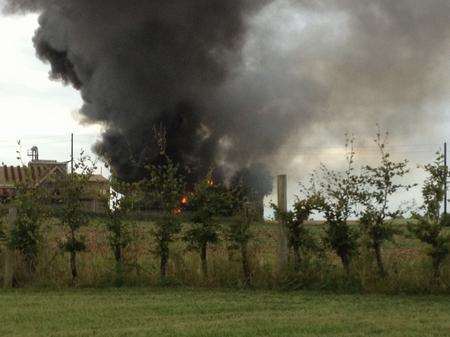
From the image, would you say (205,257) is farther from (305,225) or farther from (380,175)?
(380,175)

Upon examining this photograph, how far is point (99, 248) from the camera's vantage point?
14594 mm

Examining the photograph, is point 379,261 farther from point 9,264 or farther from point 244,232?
point 9,264

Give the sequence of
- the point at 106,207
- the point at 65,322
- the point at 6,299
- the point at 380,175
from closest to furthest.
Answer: the point at 65,322 < the point at 6,299 < the point at 380,175 < the point at 106,207

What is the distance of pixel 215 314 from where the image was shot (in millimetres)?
9906

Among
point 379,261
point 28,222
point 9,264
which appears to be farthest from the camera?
point 28,222

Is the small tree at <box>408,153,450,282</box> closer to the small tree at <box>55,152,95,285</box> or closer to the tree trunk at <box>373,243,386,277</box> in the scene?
the tree trunk at <box>373,243,386,277</box>

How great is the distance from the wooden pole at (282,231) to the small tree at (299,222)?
0.08 m

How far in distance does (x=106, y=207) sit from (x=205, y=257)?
6.95ft

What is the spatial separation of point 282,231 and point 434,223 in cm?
271

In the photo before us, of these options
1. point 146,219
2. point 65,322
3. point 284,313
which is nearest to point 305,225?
point 146,219

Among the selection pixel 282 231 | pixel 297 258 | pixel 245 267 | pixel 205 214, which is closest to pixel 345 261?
pixel 297 258

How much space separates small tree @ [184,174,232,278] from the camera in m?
13.7

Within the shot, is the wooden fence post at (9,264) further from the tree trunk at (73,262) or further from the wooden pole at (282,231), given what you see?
the wooden pole at (282,231)

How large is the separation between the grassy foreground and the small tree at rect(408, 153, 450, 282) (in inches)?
33.7
